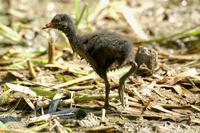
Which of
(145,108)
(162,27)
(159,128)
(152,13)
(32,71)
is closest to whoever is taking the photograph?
(159,128)

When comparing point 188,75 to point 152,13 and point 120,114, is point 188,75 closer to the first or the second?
point 120,114

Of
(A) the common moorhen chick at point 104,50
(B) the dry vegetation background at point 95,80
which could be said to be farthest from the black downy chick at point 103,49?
(B) the dry vegetation background at point 95,80

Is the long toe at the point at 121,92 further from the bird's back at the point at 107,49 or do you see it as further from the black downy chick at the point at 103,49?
the bird's back at the point at 107,49

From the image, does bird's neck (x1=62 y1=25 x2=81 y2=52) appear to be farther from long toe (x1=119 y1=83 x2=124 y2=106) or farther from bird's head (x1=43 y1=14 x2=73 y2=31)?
long toe (x1=119 y1=83 x2=124 y2=106)

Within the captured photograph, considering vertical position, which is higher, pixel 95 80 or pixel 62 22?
pixel 62 22

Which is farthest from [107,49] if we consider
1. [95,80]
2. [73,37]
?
[95,80]

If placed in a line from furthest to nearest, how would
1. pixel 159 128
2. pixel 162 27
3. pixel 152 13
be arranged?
pixel 152 13, pixel 162 27, pixel 159 128

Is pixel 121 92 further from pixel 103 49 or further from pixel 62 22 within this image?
pixel 62 22

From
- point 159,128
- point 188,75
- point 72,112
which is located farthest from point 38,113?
point 188,75
